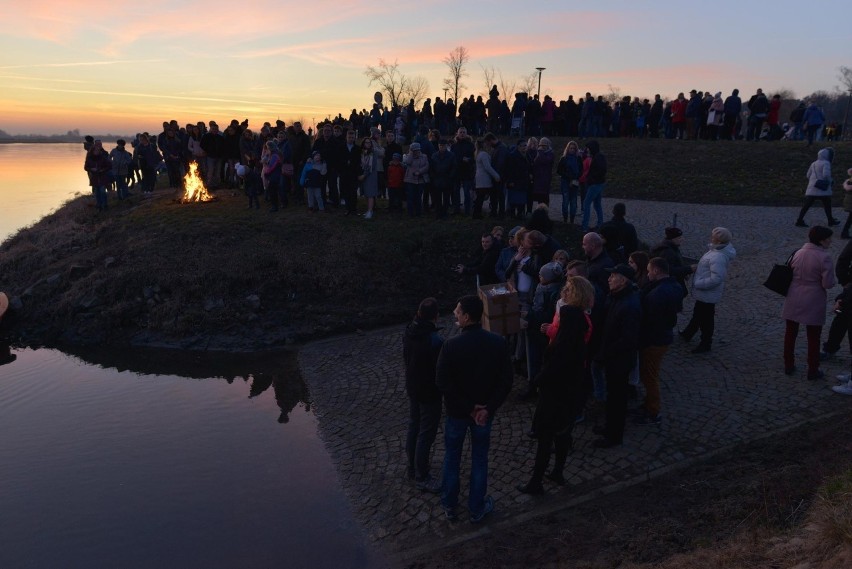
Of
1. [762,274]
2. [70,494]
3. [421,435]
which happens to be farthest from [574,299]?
[762,274]

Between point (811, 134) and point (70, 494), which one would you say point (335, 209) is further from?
point (811, 134)

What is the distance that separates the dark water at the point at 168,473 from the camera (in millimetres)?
5395

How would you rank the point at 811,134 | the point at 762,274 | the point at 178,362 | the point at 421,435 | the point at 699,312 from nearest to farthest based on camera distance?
the point at 421,435 < the point at 699,312 < the point at 178,362 < the point at 762,274 < the point at 811,134

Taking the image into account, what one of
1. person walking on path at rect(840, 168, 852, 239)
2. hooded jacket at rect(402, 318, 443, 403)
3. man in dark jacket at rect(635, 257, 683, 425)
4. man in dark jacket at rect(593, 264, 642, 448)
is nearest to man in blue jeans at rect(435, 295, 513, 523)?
hooded jacket at rect(402, 318, 443, 403)

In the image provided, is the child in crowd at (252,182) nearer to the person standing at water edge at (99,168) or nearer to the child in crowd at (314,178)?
the child in crowd at (314,178)

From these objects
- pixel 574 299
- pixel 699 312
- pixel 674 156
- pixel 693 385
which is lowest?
pixel 693 385

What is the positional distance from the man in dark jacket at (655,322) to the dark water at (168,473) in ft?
12.3

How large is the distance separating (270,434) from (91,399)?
3365 mm

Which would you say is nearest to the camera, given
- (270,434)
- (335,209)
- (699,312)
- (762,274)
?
(270,434)

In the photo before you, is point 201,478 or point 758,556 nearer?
point 758,556

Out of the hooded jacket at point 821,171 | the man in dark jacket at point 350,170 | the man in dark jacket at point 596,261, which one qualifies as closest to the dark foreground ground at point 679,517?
the man in dark jacket at point 596,261

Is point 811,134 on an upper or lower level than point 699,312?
upper

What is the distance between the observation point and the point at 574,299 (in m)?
5.34

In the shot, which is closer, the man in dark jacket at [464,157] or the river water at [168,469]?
the river water at [168,469]
